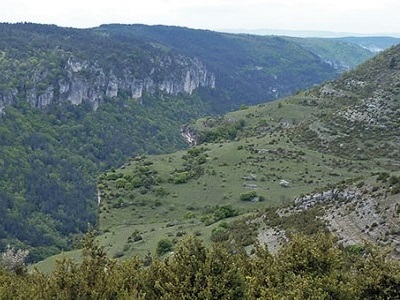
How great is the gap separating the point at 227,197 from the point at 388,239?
39.4m

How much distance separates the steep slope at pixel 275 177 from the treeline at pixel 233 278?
16207 mm

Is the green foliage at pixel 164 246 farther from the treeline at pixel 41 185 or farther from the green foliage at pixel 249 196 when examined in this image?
the treeline at pixel 41 185

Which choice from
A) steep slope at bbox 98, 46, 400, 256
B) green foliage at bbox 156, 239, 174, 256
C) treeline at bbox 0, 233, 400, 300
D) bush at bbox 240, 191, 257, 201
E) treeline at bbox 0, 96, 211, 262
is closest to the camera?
treeline at bbox 0, 233, 400, 300

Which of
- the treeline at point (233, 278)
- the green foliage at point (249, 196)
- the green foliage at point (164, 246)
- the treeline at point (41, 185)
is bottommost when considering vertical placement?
the treeline at point (41, 185)

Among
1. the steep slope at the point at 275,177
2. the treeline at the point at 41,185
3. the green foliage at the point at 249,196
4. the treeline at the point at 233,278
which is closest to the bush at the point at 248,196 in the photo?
the green foliage at the point at 249,196

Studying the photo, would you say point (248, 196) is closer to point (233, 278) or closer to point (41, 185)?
point (233, 278)

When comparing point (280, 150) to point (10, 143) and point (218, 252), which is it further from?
point (10, 143)

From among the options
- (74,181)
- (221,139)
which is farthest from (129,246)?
(74,181)

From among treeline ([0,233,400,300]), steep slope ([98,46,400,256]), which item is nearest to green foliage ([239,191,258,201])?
steep slope ([98,46,400,256])

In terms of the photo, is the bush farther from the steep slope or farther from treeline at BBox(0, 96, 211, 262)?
treeline at BBox(0, 96, 211, 262)

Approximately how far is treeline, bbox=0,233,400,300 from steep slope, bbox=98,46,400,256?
16207 millimetres

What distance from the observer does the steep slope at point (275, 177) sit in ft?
162

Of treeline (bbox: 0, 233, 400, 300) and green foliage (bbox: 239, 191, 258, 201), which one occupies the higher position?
treeline (bbox: 0, 233, 400, 300)

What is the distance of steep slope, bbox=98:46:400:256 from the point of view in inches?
1940
